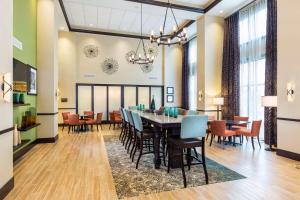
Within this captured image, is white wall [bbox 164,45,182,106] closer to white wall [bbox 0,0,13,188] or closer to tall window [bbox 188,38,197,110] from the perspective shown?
tall window [bbox 188,38,197,110]

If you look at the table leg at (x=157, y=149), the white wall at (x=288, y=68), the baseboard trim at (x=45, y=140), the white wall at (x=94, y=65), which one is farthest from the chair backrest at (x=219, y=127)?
the white wall at (x=94, y=65)

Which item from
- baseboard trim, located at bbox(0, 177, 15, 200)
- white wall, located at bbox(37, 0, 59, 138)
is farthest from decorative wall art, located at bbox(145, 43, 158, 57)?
baseboard trim, located at bbox(0, 177, 15, 200)

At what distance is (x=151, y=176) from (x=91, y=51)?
841 centimetres

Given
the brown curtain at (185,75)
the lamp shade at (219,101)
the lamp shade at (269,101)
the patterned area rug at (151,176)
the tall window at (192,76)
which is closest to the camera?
the patterned area rug at (151,176)

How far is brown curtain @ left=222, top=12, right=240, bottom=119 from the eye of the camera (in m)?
7.06

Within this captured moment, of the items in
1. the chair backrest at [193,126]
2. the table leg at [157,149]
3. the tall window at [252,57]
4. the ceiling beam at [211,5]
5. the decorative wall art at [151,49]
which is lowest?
the table leg at [157,149]

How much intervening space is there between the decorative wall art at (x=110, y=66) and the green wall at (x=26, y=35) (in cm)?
462

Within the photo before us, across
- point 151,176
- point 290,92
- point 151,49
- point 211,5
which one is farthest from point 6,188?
point 151,49

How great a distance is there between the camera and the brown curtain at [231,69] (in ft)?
23.2

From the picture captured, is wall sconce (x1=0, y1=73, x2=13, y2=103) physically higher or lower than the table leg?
higher

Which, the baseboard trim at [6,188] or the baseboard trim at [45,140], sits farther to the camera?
the baseboard trim at [45,140]

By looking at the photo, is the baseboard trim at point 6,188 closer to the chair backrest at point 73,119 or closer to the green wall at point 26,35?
the green wall at point 26,35

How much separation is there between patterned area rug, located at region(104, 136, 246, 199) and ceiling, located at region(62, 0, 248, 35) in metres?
5.60

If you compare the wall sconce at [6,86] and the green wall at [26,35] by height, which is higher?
the green wall at [26,35]
